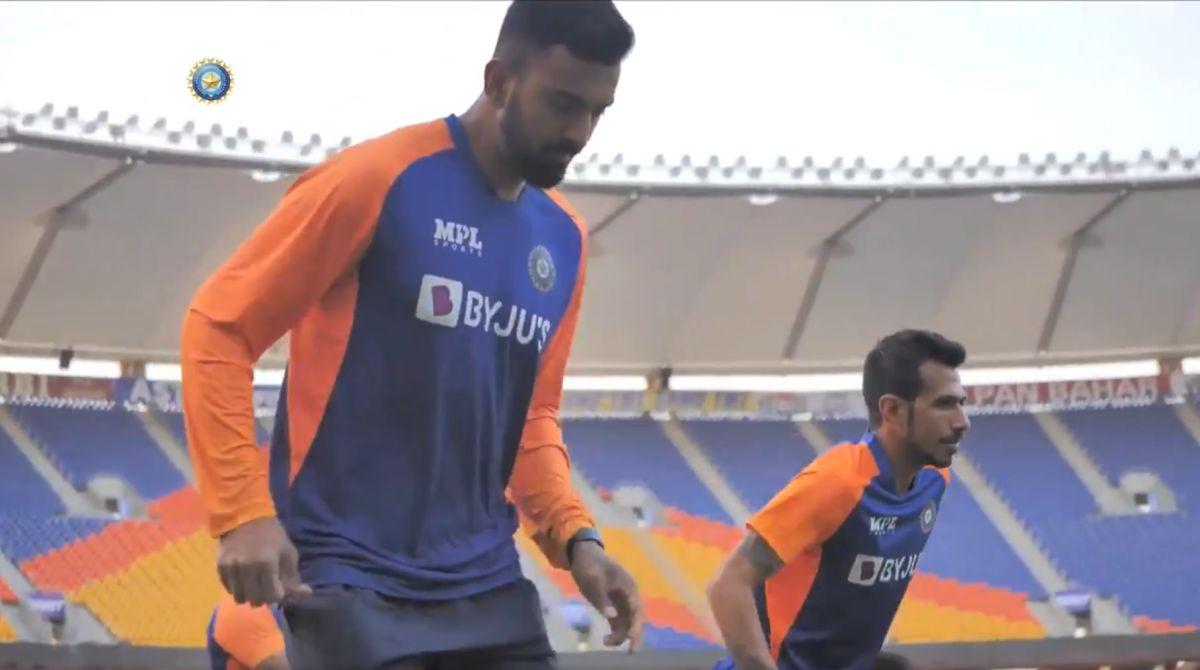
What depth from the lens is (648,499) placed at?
19.3 m

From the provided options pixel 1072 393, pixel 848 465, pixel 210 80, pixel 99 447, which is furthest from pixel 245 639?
pixel 1072 393

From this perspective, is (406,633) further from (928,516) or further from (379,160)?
(928,516)

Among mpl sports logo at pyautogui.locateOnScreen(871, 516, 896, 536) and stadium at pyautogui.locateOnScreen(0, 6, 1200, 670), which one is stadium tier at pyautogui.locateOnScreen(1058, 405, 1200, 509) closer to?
stadium at pyautogui.locateOnScreen(0, 6, 1200, 670)

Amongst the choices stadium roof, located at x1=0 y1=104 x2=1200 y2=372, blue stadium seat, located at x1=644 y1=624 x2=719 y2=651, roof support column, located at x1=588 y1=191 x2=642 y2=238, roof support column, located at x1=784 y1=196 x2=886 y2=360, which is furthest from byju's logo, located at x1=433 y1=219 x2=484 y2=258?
roof support column, located at x1=784 y1=196 x2=886 y2=360

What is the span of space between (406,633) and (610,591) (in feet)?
1.38

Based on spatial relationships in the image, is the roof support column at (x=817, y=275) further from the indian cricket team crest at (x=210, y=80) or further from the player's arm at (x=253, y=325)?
the player's arm at (x=253, y=325)

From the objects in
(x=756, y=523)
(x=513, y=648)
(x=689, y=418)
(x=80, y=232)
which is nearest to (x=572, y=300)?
(x=513, y=648)

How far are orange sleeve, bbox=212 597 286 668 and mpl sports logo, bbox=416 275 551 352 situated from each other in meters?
2.10

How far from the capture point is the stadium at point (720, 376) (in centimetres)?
1642

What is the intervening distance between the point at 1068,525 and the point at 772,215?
4.95m

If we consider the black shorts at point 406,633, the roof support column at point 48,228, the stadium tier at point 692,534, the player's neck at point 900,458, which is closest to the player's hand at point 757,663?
the player's neck at point 900,458

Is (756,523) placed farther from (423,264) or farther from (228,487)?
(228,487)

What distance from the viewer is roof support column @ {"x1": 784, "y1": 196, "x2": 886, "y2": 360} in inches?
709

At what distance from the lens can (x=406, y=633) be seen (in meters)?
2.51
